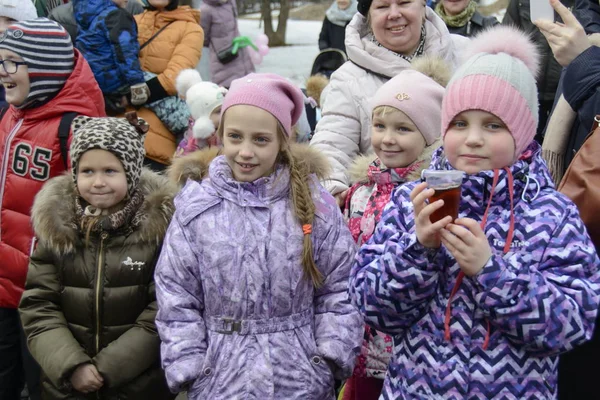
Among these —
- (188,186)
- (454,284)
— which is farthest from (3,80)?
(454,284)

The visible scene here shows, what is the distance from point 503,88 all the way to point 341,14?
674 cm

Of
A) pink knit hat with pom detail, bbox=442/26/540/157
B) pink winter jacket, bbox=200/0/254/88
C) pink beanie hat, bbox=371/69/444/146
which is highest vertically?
pink knit hat with pom detail, bbox=442/26/540/157

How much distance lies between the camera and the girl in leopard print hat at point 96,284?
3.14 meters

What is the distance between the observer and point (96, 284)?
3189 mm

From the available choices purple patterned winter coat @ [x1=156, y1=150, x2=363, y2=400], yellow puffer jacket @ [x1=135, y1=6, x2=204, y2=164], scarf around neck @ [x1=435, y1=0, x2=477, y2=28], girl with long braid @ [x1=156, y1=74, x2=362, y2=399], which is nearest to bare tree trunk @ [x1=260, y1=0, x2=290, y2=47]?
scarf around neck @ [x1=435, y1=0, x2=477, y2=28]

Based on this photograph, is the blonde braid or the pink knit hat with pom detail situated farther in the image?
the blonde braid

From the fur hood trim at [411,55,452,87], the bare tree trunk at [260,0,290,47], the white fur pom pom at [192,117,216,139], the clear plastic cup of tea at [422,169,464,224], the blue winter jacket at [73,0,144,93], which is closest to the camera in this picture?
the clear plastic cup of tea at [422,169,464,224]

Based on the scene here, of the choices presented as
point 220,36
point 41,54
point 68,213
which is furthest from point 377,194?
point 220,36

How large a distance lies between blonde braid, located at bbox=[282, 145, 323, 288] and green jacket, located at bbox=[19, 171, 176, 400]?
0.80m

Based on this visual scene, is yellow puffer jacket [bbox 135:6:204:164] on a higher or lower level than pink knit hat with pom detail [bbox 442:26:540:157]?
lower

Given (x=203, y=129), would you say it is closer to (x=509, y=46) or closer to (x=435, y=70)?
(x=435, y=70)

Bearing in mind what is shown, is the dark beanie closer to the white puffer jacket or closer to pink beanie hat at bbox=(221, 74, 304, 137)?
the white puffer jacket

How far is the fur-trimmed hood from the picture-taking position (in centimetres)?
321

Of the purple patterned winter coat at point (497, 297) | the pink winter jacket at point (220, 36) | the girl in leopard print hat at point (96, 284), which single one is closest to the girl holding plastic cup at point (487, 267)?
the purple patterned winter coat at point (497, 297)
